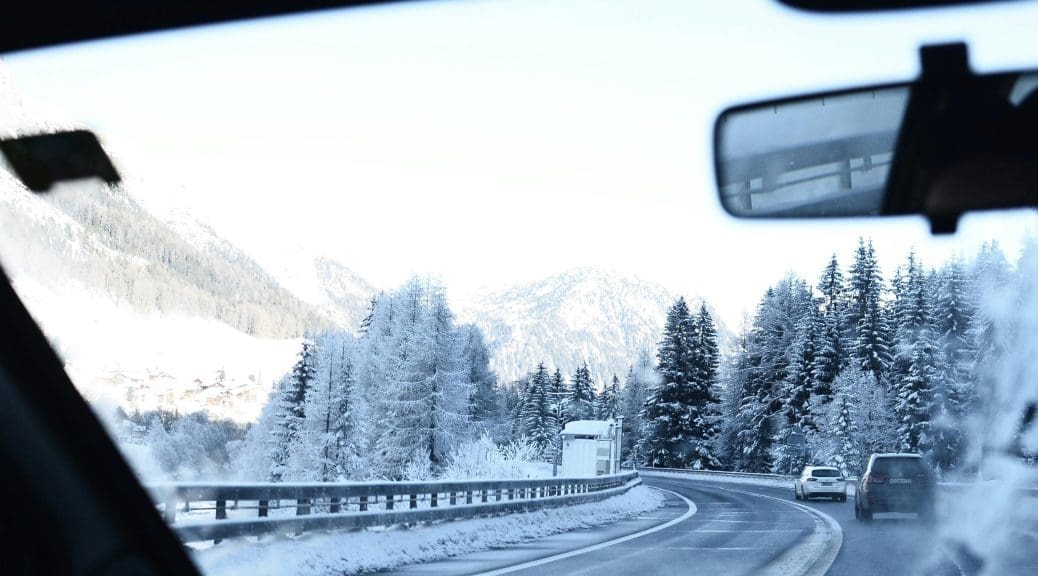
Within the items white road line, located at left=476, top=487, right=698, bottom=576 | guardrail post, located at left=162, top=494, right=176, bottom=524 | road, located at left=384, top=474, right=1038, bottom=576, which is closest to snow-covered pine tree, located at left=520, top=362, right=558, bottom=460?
white road line, located at left=476, top=487, right=698, bottom=576

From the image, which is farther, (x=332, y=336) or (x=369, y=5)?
(x=332, y=336)

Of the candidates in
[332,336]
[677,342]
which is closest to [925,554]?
[332,336]

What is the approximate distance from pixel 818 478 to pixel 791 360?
2564 cm

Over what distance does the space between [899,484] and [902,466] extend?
40cm

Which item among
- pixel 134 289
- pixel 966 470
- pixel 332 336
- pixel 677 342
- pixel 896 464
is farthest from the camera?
pixel 677 342

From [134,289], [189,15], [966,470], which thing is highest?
[189,15]

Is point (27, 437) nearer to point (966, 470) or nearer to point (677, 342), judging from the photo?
point (966, 470)

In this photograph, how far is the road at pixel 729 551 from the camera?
13.2 m

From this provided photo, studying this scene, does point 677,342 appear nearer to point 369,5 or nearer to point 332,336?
point 332,336

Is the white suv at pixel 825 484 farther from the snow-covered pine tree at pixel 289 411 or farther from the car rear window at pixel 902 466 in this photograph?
the snow-covered pine tree at pixel 289 411

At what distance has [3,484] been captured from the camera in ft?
9.28

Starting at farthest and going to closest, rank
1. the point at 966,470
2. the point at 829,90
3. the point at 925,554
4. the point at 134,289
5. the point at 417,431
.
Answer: the point at 417,431 → the point at 966,470 → the point at 925,554 → the point at 134,289 → the point at 829,90

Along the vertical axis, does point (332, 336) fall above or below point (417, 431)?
above

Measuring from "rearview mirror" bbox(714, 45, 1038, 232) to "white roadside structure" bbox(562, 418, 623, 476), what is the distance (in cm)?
5732
